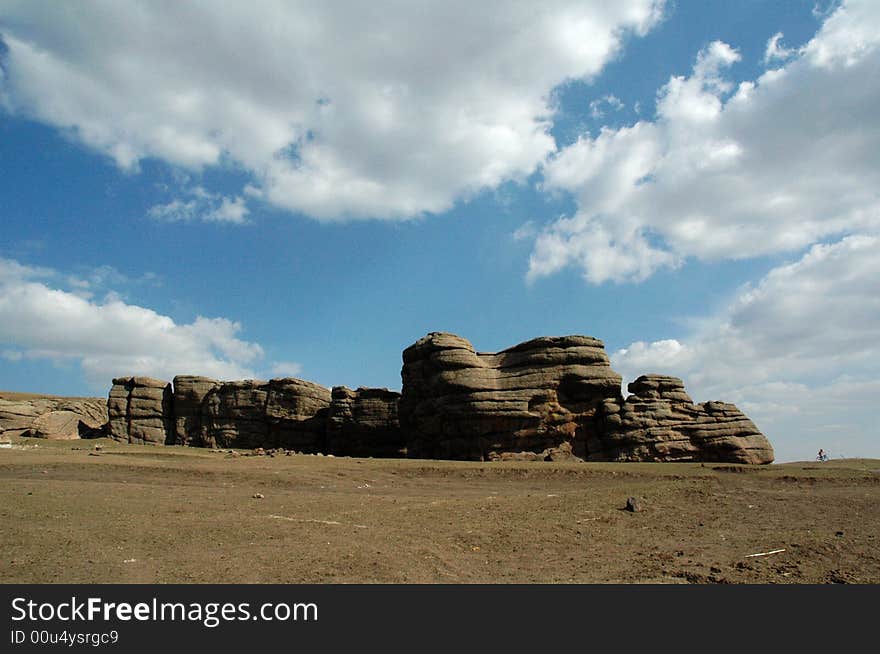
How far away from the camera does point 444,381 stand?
4028 centimetres

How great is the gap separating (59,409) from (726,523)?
187 feet

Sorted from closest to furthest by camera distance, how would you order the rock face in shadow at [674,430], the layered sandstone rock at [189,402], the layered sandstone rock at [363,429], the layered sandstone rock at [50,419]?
1. the rock face in shadow at [674,430]
2. the layered sandstone rock at [50,419]
3. the layered sandstone rock at [363,429]
4. the layered sandstone rock at [189,402]

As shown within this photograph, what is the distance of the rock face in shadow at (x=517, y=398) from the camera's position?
123 ft

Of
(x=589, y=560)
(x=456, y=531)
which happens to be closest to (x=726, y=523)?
(x=589, y=560)

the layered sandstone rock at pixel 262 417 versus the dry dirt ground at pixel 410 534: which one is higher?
the layered sandstone rock at pixel 262 417

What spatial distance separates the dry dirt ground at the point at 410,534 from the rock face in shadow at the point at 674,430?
15.0m

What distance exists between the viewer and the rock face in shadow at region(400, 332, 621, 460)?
37.4 m

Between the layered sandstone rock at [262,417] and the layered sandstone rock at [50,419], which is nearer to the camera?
the layered sandstone rock at [50,419]

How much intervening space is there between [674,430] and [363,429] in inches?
985

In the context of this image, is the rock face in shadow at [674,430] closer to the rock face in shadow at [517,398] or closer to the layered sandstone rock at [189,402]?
the rock face in shadow at [517,398]

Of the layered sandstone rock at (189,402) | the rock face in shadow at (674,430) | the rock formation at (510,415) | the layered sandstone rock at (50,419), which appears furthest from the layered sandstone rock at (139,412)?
the rock face in shadow at (674,430)

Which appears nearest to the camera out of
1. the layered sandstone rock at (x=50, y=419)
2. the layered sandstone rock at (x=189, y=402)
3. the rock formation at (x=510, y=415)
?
the rock formation at (x=510, y=415)
